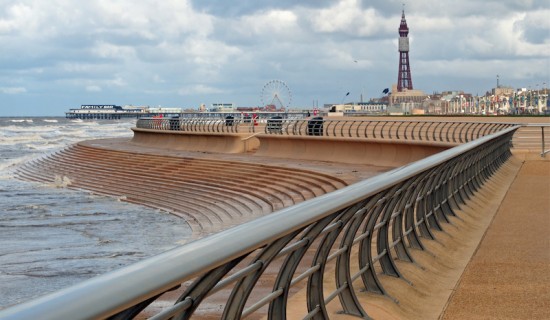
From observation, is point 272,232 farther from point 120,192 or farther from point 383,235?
point 120,192

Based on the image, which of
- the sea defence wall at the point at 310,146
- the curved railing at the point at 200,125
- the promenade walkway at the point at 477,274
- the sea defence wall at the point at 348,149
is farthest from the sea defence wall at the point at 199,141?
the promenade walkway at the point at 477,274

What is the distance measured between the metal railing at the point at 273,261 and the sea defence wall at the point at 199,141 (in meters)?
33.2

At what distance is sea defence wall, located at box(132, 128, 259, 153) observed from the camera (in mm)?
41844

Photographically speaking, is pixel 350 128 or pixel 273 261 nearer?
pixel 273 261

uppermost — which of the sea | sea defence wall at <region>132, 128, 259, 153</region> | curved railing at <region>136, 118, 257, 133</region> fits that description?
curved railing at <region>136, 118, 257, 133</region>

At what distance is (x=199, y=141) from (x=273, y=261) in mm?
41636

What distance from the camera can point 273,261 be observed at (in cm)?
490

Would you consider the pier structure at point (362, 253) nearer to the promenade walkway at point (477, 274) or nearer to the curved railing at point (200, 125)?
the promenade walkway at point (477, 274)

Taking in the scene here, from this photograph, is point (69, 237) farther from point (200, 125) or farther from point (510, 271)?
point (200, 125)

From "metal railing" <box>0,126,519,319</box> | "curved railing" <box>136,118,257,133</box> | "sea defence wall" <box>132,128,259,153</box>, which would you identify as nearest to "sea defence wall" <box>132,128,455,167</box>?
"sea defence wall" <box>132,128,259,153</box>

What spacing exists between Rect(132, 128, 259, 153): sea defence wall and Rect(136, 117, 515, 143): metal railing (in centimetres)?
72

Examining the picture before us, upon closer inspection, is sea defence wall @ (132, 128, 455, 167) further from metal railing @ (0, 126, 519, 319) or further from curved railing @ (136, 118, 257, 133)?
metal railing @ (0, 126, 519, 319)

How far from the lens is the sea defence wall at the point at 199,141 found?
41.8 meters

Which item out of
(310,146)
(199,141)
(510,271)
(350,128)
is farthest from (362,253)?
(199,141)
